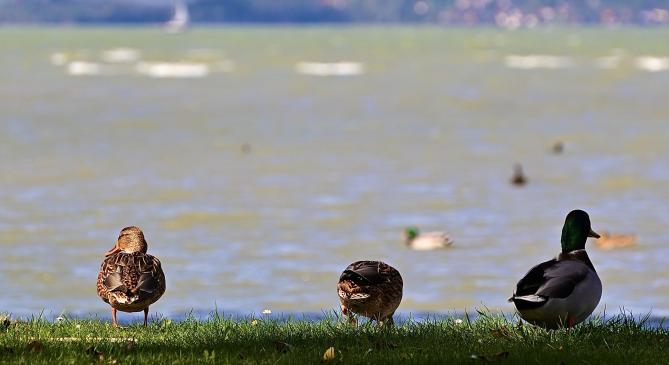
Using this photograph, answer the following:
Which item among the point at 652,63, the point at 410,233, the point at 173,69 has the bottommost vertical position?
the point at 410,233

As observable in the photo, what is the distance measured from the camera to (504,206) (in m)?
24.5

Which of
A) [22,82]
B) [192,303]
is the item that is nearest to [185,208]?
[192,303]

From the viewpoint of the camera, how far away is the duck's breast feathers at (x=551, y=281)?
888cm

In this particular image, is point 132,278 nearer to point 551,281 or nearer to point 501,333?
point 501,333

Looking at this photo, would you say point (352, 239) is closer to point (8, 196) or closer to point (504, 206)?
point (504, 206)

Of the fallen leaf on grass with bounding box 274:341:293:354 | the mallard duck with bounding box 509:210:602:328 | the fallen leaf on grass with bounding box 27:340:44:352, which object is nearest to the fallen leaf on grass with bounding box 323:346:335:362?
the fallen leaf on grass with bounding box 274:341:293:354

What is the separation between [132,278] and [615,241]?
11.3 meters

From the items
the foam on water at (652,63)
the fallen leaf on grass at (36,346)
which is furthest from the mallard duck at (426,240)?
the foam on water at (652,63)

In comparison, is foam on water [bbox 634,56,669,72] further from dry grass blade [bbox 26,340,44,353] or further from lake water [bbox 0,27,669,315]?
dry grass blade [bbox 26,340,44,353]

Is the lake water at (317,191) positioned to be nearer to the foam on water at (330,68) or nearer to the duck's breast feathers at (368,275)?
the duck's breast feathers at (368,275)

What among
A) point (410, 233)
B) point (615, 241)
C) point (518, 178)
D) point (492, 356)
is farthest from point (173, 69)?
point (492, 356)

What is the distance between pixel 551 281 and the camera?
8.94 m

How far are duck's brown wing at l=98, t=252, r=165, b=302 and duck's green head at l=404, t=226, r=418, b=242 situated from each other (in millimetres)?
10516

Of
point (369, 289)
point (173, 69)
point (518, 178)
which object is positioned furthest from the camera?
point (173, 69)
